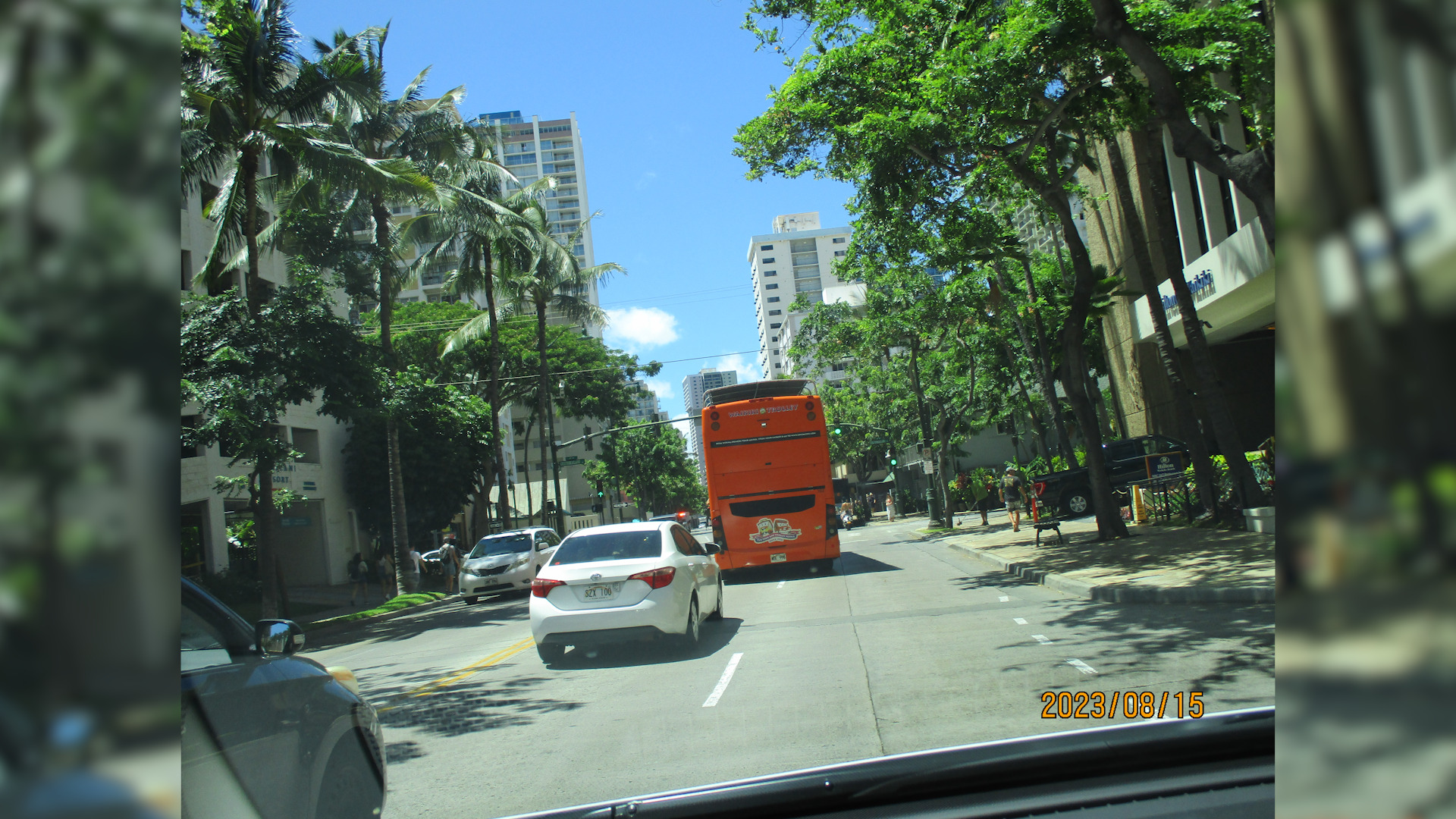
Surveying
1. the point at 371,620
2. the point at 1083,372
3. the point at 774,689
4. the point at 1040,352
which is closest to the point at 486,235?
the point at 371,620

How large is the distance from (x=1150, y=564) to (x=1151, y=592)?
282cm

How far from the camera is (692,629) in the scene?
10.2m

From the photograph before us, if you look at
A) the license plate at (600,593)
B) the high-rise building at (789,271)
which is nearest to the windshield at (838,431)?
the license plate at (600,593)

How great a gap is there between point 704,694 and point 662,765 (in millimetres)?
2111

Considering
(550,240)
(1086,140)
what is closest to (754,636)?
(1086,140)

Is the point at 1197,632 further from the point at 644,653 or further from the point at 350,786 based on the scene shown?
the point at 350,786

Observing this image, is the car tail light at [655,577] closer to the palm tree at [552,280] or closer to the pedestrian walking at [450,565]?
the pedestrian walking at [450,565]

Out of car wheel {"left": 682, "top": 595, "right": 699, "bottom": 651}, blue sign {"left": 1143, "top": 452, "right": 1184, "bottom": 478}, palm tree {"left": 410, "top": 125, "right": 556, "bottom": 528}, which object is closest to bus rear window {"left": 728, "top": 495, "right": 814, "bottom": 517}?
car wheel {"left": 682, "top": 595, "right": 699, "bottom": 651}

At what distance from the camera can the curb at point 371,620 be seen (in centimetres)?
1619

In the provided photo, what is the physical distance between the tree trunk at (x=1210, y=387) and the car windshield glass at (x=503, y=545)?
14.9 m

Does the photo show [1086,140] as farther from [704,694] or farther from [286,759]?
[286,759]
